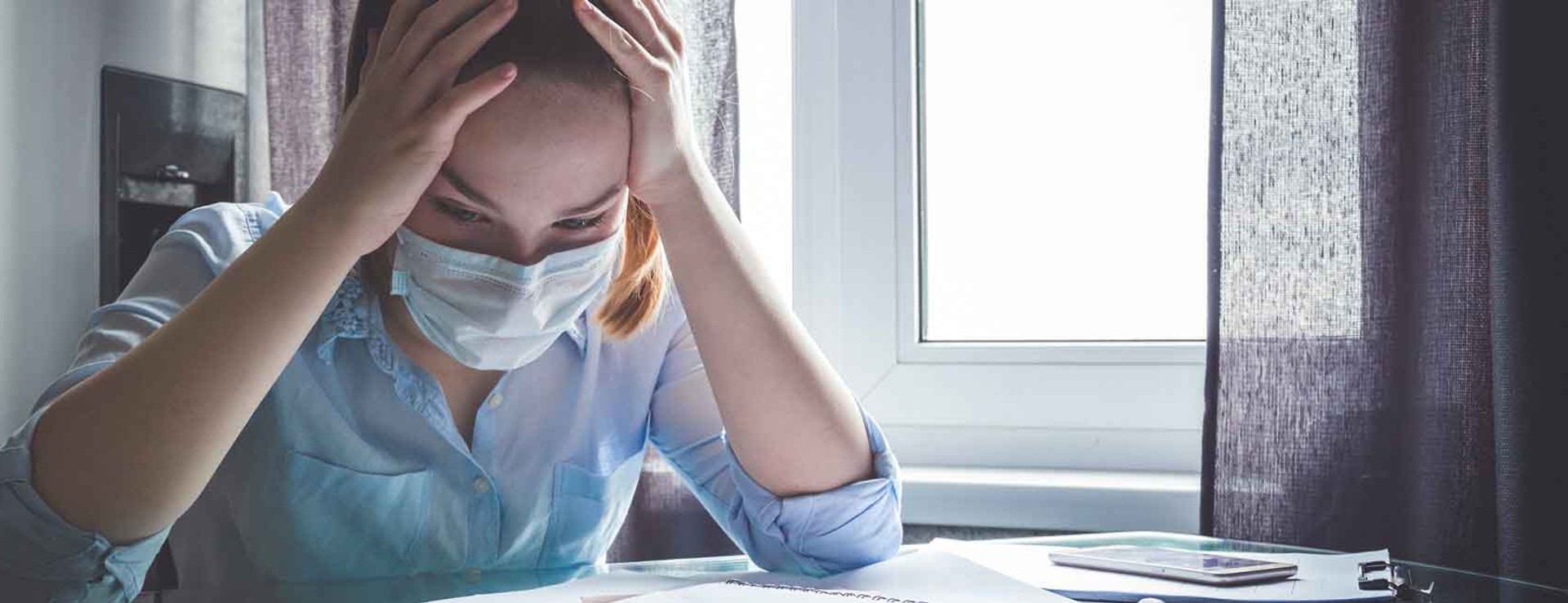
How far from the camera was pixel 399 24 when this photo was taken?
82 centimetres

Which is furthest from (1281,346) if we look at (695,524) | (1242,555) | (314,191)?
(314,191)

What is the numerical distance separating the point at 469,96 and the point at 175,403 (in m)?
0.25

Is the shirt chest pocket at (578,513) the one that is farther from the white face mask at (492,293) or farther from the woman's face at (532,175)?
the woman's face at (532,175)

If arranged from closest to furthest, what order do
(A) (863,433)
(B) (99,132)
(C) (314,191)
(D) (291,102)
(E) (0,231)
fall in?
1. (C) (314,191)
2. (A) (863,433)
3. (E) (0,231)
4. (B) (99,132)
5. (D) (291,102)

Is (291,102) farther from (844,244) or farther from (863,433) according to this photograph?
(863,433)

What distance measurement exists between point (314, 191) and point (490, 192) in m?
0.11

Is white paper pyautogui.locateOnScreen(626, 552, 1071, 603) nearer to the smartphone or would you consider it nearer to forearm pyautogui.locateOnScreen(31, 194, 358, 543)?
the smartphone

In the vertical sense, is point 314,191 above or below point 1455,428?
above

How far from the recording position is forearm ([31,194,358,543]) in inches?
28.2

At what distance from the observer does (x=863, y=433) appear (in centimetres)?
93

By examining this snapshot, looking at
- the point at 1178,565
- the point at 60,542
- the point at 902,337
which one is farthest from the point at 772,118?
the point at 60,542

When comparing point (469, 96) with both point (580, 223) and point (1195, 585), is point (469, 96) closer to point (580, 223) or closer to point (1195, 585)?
point (580, 223)

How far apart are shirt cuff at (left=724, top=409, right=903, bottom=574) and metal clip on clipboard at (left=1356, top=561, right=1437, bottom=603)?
1.03 ft

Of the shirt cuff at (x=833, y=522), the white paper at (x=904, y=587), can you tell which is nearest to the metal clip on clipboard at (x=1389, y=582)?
the white paper at (x=904, y=587)
